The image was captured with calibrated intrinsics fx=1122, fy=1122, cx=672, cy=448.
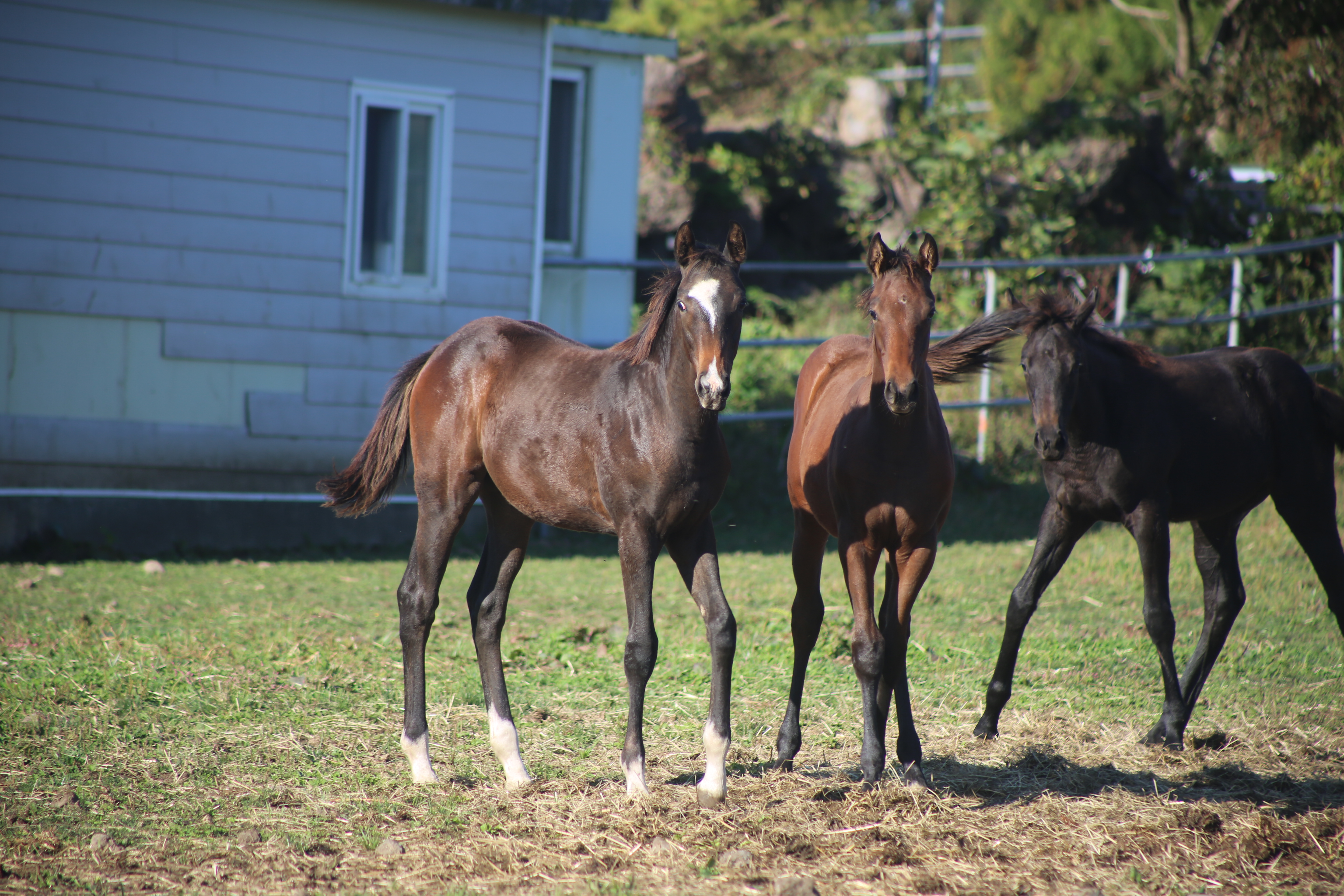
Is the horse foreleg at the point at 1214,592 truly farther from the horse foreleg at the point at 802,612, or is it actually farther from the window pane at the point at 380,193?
the window pane at the point at 380,193

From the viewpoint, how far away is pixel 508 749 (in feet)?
14.7

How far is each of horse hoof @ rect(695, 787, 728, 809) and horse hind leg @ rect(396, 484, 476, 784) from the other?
4.03ft

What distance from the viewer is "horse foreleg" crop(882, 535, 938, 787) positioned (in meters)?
4.49

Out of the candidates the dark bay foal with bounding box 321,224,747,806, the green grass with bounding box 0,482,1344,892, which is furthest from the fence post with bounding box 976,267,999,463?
the dark bay foal with bounding box 321,224,747,806

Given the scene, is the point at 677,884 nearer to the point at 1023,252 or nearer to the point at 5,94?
the point at 5,94

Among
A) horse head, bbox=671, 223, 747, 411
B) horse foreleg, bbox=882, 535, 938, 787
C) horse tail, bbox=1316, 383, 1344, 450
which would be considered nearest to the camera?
horse head, bbox=671, 223, 747, 411

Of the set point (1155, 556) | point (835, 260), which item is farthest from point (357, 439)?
point (835, 260)

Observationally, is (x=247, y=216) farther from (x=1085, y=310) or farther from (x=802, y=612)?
(x=1085, y=310)

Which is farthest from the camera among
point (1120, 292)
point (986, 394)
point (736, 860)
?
point (1120, 292)

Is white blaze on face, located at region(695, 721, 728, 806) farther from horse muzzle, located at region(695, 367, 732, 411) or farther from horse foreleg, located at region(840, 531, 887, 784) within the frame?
horse muzzle, located at region(695, 367, 732, 411)

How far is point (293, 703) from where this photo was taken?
5418 millimetres

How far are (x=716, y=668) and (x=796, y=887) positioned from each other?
3.04 ft

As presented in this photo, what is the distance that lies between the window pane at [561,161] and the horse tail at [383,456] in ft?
21.4

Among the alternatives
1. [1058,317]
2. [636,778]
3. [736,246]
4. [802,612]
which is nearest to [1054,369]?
[1058,317]
